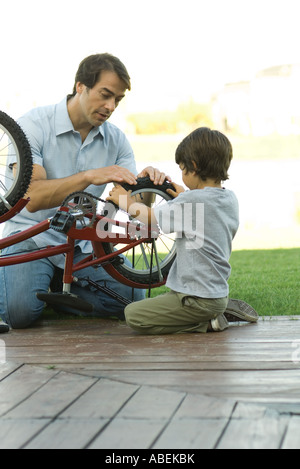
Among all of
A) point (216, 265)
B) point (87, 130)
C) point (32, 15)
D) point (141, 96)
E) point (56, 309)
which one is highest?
point (32, 15)

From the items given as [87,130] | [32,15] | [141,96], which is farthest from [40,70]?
[87,130]

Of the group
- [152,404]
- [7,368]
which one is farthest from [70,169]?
[152,404]

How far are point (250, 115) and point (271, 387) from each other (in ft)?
119

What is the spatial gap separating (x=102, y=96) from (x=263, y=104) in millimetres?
36760

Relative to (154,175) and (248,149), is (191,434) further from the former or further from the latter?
(248,149)

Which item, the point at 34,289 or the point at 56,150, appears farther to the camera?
the point at 56,150

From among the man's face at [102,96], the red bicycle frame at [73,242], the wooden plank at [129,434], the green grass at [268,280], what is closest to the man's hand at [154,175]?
the red bicycle frame at [73,242]

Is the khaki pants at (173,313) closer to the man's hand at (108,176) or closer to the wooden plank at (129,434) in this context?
the man's hand at (108,176)

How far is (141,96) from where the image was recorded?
39500 millimetres

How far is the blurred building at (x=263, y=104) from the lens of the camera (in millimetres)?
36500

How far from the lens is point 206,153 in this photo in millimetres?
3041

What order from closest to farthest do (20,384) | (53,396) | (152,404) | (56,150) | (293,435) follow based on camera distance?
1. (293,435)
2. (152,404)
3. (53,396)
4. (20,384)
5. (56,150)

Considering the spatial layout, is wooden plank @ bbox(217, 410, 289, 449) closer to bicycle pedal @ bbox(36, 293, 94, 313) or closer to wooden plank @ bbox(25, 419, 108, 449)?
wooden plank @ bbox(25, 419, 108, 449)
